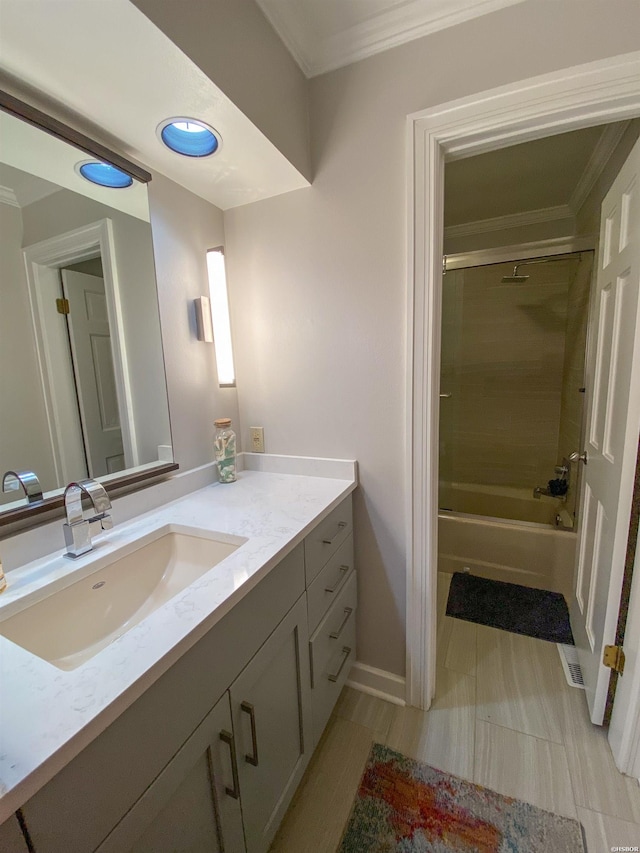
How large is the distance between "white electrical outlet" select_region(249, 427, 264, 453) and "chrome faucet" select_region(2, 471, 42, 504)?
2.65 ft

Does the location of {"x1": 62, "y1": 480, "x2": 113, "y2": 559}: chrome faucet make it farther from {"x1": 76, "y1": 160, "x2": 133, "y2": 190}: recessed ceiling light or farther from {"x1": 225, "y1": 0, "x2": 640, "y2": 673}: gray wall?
{"x1": 76, "y1": 160, "x2": 133, "y2": 190}: recessed ceiling light

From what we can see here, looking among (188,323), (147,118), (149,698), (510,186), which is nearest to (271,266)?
(188,323)

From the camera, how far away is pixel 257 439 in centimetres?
158

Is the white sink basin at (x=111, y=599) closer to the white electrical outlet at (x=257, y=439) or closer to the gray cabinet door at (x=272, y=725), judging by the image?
the gray cabinet door at (x=272, y=725)

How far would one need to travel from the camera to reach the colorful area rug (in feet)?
3.30

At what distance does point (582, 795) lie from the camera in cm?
111

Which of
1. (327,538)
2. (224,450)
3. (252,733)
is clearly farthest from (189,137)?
(252,733)

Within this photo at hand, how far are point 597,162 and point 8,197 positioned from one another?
2.43 m

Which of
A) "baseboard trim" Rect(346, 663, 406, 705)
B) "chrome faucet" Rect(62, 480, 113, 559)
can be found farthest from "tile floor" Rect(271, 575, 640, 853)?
"chrome faucet" Rect(62, 480, 113, 559)

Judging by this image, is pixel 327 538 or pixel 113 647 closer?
pixel 113 647

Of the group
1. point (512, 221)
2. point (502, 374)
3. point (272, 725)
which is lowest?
point (272, 725)

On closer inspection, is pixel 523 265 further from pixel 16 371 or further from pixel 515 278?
pixel 16 371

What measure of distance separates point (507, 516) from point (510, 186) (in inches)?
84.4

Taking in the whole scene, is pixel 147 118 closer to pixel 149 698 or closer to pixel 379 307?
pixel 379 307
